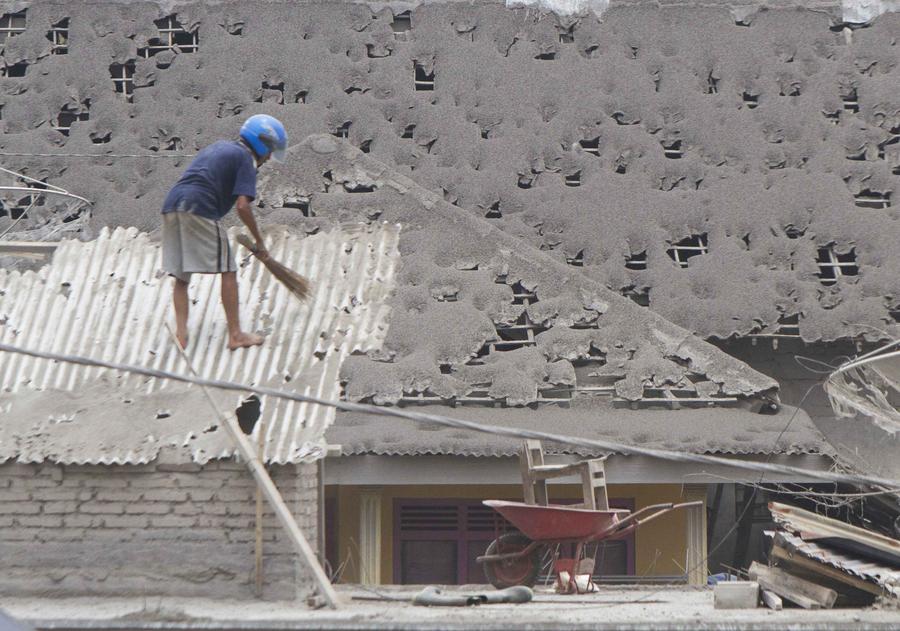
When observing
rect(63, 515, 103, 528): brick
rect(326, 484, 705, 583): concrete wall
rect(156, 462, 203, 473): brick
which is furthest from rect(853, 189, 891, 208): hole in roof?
rect(63, 515, 103, 528): brick

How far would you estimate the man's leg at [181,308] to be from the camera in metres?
9.16

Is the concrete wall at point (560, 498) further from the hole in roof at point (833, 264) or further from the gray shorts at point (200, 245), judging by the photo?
A: the gray shorts at point (200, 245)

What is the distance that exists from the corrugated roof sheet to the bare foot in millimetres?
3785

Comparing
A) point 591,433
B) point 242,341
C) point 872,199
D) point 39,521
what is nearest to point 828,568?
point 591,433

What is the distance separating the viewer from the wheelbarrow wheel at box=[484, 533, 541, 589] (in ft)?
31.8

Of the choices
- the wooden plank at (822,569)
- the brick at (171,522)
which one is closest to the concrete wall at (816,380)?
the wooden plank at (822,569)

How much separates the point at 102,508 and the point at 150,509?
30 cm

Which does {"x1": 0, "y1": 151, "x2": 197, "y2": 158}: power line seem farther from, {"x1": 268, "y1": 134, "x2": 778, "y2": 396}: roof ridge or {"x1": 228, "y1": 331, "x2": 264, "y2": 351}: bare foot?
{"x1": 228, "y1": 331, "x2": 264, "y2": 351}: bare foot

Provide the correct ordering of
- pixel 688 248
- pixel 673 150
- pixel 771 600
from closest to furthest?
pixel 771 600 < pixel 688 248 < pixel 673 150

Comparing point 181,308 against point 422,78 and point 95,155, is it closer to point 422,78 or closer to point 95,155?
point 95,155

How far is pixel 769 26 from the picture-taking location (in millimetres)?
16641

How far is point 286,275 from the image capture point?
360 inches

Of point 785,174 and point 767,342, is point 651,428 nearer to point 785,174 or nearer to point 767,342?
point 767,342

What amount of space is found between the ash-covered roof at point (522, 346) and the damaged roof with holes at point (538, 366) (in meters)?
0.01
